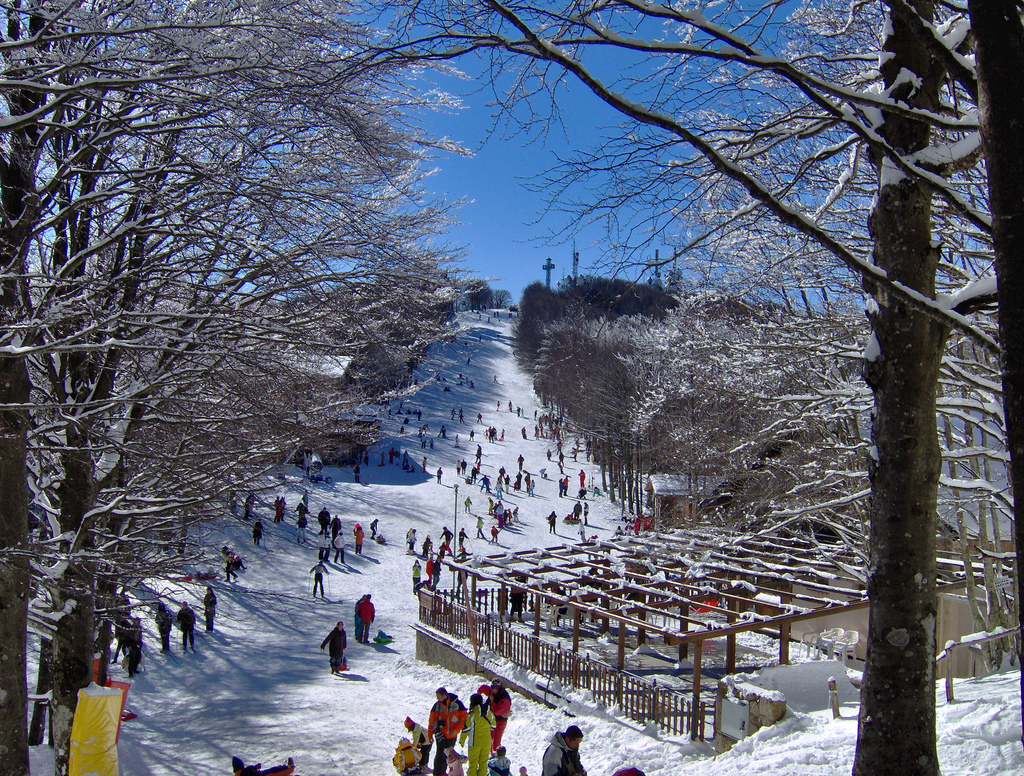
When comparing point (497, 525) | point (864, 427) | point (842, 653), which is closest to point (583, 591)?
point (842, 653)

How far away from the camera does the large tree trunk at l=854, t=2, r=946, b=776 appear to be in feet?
11.0

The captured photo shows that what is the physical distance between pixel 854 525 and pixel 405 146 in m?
10.2

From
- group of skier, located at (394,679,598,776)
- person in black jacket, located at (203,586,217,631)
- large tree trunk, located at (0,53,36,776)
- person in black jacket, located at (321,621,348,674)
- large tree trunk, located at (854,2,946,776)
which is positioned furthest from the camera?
person in black jacket, located at (203,586,217,631)

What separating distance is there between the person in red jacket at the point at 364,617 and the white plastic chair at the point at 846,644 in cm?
990

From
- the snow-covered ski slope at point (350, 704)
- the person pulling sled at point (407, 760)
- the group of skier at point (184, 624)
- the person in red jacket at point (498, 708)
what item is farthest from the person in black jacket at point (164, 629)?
the person in red jacket at point (498, 708)

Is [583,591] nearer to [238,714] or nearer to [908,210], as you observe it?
[238,714]

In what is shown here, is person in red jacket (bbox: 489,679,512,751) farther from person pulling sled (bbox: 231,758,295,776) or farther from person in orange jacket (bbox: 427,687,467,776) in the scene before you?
person pulling sled (bbox: 231,758,295,776)

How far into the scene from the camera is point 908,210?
12.0ft

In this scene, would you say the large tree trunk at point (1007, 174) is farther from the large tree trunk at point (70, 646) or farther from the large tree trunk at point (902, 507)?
the large tree trunk at point (70, 646)

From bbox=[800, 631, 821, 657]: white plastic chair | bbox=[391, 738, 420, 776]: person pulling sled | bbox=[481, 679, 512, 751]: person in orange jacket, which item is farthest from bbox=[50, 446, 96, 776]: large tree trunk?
bbox=[800, 631, 821, 657]: white plastic chair

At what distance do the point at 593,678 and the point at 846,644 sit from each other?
432 cm

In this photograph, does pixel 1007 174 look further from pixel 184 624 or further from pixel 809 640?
pixel 184 624

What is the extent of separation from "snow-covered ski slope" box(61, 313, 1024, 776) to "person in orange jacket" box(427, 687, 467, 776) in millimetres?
985

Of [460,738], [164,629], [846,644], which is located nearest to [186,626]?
[164,629]
